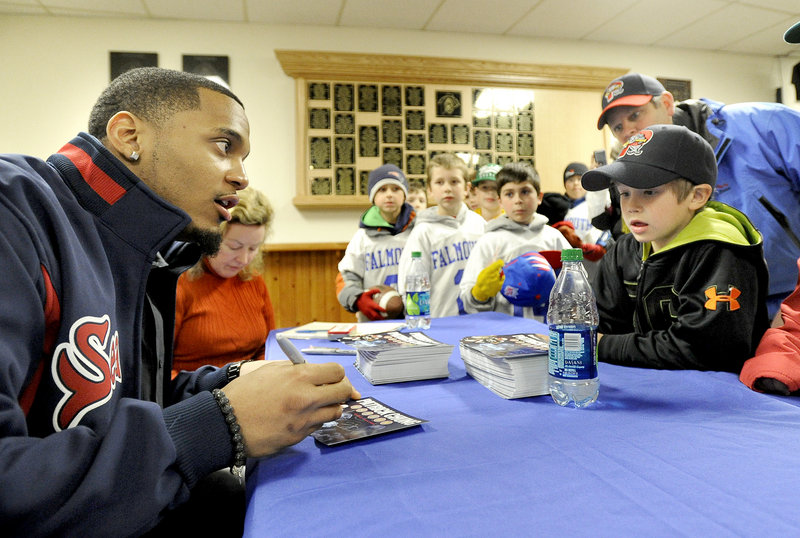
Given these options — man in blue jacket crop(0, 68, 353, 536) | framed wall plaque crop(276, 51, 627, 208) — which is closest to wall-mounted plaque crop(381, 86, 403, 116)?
framed wall plaque crop(276, 51, 627, 208)

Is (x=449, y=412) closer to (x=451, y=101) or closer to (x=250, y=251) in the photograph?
(x=250, y=251)

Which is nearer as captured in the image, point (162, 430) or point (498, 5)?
point (162, 430)

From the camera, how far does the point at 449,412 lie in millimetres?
852

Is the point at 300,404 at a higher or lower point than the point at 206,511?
higher

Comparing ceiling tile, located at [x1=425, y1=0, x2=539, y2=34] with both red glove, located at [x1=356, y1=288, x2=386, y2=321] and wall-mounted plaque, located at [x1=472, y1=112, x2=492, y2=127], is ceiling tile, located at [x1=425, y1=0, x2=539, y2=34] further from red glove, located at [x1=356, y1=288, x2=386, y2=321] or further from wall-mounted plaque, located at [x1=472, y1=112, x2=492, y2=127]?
red glove, located at [x1=356, y1=288, x2=386, y2=321]

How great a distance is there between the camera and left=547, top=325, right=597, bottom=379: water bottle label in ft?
2.67

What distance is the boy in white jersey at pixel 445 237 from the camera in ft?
8.89

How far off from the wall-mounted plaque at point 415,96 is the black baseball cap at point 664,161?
361 cm

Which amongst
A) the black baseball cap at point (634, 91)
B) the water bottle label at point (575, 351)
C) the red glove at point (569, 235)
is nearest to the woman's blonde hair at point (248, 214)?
the water bottle label at point (575, 351)

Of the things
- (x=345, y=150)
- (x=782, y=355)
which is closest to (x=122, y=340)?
(x=782, y=355)

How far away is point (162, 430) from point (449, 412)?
1.56 feet

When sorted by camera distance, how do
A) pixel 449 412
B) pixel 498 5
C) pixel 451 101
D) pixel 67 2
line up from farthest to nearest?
pixel 451 101, pixel 498 5, pixel 67 2, pixel 449 412

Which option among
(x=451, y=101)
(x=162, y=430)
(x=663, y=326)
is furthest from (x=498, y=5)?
(x=162, y=430)

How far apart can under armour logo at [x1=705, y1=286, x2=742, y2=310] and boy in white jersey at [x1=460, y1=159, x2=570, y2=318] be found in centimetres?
128
